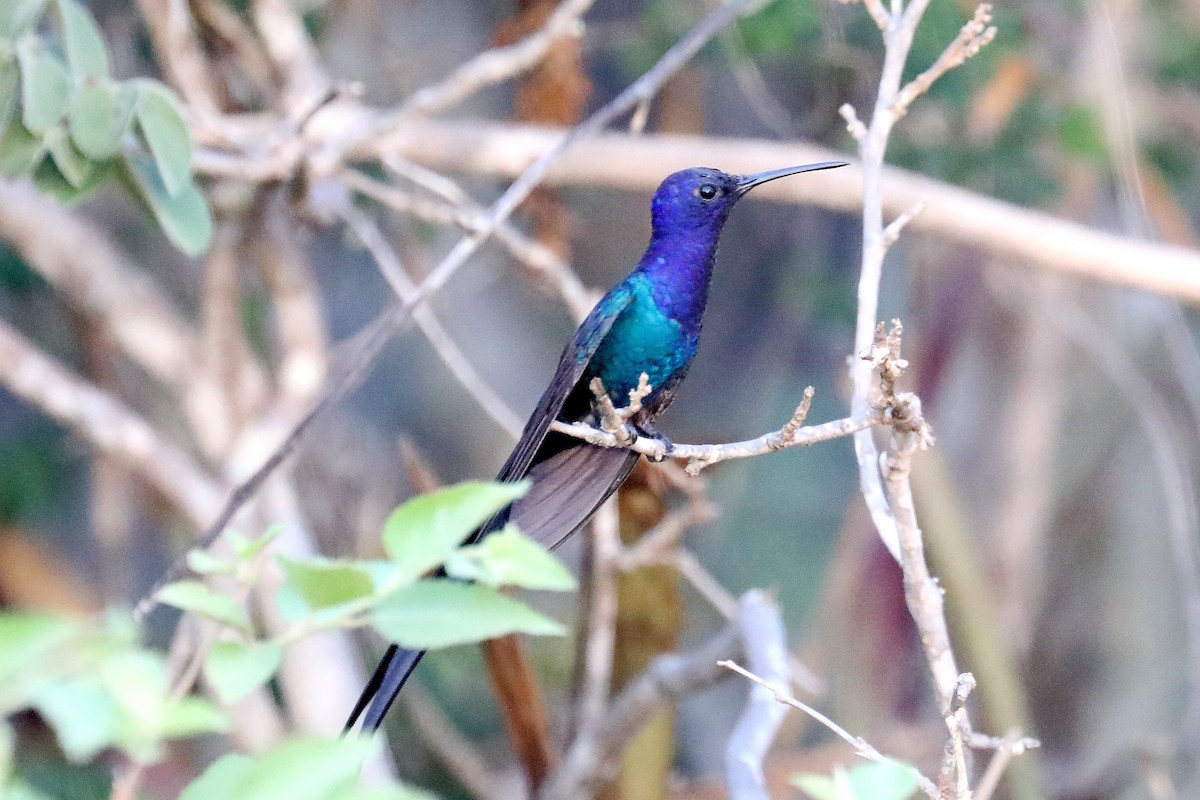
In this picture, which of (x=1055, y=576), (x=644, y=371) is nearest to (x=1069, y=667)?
(x=1055, y=576)

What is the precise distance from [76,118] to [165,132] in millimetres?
95

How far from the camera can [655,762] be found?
2125 mm

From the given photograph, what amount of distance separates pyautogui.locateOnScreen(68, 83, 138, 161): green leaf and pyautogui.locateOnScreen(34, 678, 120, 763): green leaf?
3.39 feet

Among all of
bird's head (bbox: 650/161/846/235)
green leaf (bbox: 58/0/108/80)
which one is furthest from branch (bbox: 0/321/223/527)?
bird's head (bbox: 650/161/846/235)

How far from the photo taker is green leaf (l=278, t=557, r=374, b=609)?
1.72 ft

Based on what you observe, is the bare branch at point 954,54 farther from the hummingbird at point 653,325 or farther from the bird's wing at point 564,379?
the bird's wing at point 564,379

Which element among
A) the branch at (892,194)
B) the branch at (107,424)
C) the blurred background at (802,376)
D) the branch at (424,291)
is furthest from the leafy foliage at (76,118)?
the branch at (107,424)

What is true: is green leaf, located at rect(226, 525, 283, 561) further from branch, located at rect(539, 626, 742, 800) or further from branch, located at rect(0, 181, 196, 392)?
branch, located at rect(0, 181, 196, 392)

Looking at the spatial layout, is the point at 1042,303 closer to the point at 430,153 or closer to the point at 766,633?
the point at 430,153

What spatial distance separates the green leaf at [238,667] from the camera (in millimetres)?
500

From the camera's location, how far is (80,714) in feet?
1.40

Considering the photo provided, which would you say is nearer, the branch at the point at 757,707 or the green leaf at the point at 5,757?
the green leaf at the point at 5,757

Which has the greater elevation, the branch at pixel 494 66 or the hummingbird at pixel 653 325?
the branch at pixel 494 66

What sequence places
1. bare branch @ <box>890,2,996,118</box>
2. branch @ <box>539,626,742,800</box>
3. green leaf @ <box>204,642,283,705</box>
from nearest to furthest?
1. green leaf @ <box>204,642,283,705</box>
2. bare branch @ <box>890,2,996,118</box>
3. branch @ <box>539,626,742,800</box>
